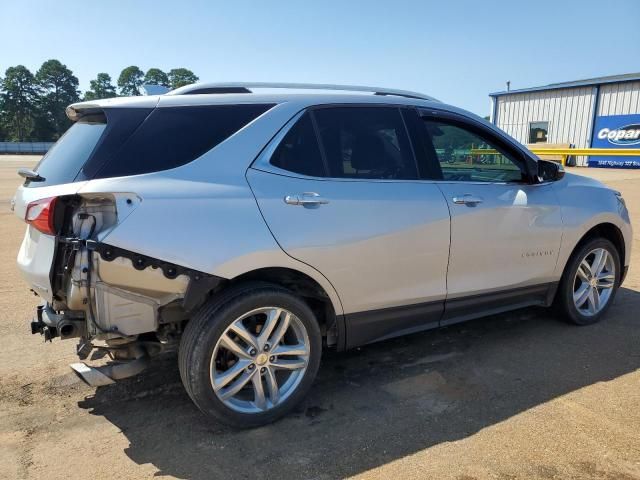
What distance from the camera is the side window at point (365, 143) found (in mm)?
3205

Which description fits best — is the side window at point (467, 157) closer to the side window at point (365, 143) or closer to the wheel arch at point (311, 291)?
the side window at point (365, 143)

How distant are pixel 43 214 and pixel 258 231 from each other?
1098 millimetres

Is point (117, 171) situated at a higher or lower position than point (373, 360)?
higher

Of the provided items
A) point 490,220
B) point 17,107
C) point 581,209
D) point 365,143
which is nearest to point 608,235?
point 581,209

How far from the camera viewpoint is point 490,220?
3676 mm

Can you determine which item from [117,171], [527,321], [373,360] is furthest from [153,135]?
[527,321]

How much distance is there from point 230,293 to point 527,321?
3105 millimetres

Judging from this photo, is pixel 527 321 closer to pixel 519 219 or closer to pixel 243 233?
pixel 519 219

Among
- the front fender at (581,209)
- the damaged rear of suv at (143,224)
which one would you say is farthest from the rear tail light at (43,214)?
the front fender at (581,209)

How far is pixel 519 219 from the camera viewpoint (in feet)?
12.7

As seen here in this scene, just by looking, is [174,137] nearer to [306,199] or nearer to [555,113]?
[306,199]

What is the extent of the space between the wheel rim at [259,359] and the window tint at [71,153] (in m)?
1.20

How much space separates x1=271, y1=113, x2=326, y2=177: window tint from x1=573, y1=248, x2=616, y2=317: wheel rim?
2742 millimetres

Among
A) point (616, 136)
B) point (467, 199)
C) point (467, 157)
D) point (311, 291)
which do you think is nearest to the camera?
point (311, 291)
